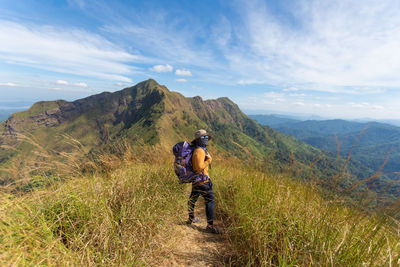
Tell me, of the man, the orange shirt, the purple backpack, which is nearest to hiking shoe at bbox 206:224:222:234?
the man

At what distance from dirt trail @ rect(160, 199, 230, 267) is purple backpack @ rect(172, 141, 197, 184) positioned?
1108mm

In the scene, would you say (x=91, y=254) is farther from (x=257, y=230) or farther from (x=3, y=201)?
(x=257, y=230)

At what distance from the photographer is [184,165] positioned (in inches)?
153

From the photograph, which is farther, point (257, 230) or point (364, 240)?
point (257, 230)

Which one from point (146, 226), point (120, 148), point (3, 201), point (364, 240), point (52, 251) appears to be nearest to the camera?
point (52, 251)

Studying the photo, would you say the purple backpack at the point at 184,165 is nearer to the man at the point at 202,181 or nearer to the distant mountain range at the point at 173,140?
the man at the point at 202,181

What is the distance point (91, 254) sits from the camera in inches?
80.2

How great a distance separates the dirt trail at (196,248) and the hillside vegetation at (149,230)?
0.56 feet

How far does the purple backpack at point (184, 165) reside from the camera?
3.83m

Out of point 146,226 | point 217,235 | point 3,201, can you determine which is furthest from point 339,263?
point 3,201

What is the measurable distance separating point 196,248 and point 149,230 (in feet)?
3.35

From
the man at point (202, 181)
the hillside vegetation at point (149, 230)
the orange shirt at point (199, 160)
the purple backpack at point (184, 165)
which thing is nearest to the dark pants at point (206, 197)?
the man at point (202, 181)

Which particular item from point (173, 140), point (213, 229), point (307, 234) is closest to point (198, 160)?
point (213, 229)

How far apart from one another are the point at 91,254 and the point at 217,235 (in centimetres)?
247
